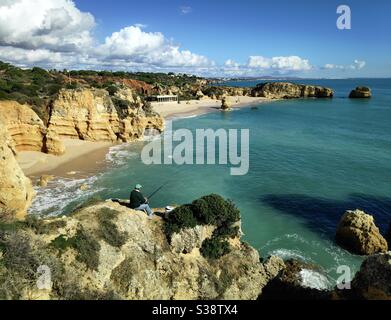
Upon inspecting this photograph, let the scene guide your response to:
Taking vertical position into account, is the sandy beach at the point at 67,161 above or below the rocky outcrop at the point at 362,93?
below

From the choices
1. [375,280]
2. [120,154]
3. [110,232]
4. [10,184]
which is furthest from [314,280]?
[120,154]

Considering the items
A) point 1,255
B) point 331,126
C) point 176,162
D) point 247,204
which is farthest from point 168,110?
point 1,255

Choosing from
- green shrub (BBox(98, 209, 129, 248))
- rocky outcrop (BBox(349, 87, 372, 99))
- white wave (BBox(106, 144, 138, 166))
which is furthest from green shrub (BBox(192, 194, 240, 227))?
rocky outcrop (BBox(349, 87, 372, 99))

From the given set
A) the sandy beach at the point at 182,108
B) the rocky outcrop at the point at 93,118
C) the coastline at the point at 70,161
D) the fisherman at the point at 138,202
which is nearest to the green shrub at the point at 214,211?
the fisherman at the point at 138,202

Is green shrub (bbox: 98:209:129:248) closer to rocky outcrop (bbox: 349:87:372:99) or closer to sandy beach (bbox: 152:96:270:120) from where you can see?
sandy beach (bbox: 152:96:270:120)

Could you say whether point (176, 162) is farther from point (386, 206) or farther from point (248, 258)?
point (248, 258)

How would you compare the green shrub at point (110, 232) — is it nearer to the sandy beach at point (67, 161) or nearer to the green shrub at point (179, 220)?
the green shrub at point (179, 220)

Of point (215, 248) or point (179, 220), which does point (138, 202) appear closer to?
point (179, 220)
